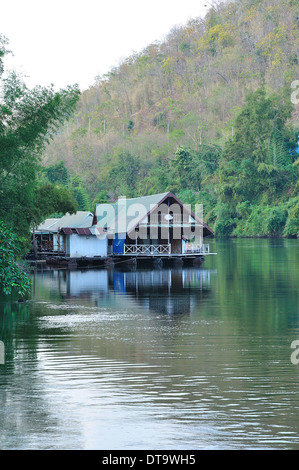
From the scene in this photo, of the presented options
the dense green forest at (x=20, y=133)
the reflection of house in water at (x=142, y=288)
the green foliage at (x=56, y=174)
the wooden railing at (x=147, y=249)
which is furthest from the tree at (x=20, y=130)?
the green foliage at (x=56, y=174)

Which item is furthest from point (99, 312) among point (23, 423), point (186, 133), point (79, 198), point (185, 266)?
point (186, 133)

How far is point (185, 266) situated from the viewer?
3769cm

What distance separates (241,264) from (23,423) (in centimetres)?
2959

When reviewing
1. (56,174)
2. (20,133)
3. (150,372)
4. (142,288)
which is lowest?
(150,372)

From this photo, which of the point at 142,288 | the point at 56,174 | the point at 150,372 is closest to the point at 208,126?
the point at 56,174

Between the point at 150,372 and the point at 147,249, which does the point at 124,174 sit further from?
the point at 150,372

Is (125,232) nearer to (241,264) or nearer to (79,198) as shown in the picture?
(241,264)

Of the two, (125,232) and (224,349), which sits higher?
(125,232)

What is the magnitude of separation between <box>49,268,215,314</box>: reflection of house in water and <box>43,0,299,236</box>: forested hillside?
137 ft

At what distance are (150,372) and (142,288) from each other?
14380 millimetres

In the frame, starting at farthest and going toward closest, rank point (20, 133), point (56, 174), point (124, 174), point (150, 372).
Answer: point (124, 174) < point (56, 174) < point (20, 133) < point (150, 372)

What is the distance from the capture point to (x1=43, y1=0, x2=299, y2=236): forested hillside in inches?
3135

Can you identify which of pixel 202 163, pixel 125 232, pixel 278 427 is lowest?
pixel 278 427

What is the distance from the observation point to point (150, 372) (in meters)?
11.5
